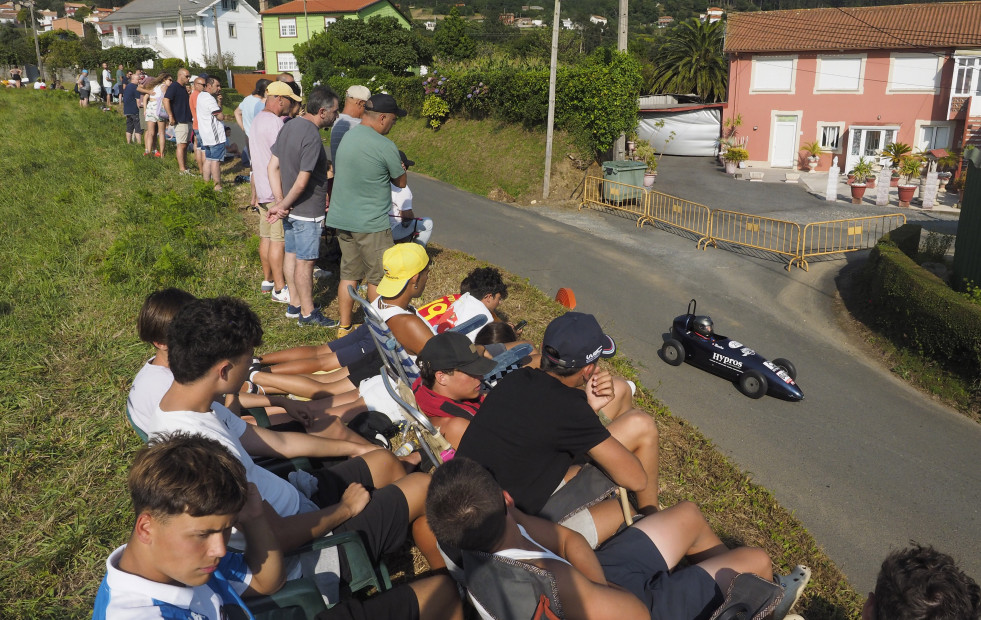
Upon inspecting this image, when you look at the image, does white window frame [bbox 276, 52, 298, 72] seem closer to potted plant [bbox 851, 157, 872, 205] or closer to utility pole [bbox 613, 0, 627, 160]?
utility pole [bbox 613, 0, 627, 160]

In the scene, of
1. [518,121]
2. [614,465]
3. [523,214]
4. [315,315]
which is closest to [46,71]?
[518,121]

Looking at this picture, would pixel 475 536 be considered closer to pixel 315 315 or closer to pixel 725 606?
pixel 725 606

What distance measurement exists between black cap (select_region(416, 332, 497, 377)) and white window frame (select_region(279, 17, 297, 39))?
62511mm

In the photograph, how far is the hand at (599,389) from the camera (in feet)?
12.8

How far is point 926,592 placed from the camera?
90.7 inches

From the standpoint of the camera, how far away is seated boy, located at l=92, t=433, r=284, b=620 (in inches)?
82.7

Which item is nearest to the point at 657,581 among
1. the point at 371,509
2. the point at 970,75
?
the point at 371,509

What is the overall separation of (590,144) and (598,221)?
3630 millimetres

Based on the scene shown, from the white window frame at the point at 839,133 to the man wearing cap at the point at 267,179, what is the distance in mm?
27687

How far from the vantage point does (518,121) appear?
836 inches

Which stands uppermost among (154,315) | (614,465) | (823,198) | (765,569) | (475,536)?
(154,315)

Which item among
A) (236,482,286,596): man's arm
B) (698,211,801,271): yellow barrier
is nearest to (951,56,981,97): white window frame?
(698,211,801,271): yellow barrier

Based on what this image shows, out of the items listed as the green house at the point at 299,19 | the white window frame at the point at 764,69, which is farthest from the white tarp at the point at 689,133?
the green house at the point at 299,19

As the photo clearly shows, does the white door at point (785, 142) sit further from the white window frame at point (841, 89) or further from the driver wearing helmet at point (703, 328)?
the driver wearing helmet at point (703, 328)
